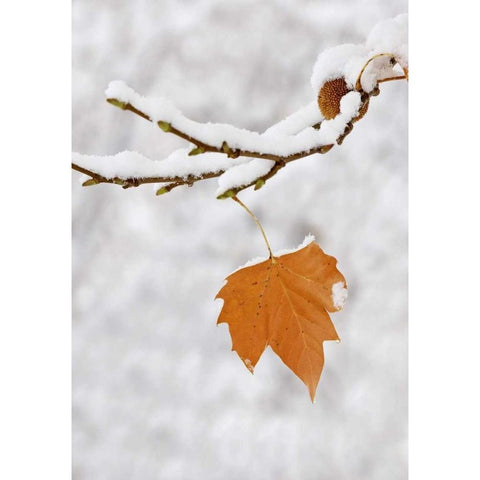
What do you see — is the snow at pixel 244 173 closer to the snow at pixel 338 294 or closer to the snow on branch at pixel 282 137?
the snow on branch at pixel 282 137

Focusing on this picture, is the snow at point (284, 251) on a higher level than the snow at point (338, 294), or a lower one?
higher

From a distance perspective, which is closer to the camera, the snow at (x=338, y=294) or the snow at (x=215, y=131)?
the snow at (x=215, y=131)

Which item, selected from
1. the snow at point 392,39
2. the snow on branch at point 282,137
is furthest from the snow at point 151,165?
the snow at point 392,39

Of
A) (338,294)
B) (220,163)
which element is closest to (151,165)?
(220,163)

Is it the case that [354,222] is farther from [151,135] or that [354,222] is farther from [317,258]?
[151,135]
